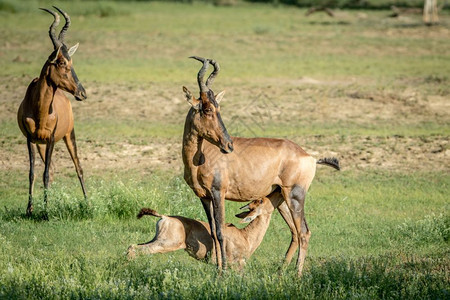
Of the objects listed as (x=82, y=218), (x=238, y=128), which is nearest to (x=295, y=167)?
(x=82, y=218)

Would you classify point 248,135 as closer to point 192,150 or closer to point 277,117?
point 277,117

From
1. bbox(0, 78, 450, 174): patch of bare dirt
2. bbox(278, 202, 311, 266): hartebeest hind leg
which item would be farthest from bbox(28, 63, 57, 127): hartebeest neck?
bbox(278, 202, 311, 266): hartebeest hind leg

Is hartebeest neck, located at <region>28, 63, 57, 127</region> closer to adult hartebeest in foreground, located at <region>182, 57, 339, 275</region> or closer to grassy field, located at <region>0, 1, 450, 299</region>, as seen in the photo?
grassy field, located at <region>0, 1, 450, 299</region>

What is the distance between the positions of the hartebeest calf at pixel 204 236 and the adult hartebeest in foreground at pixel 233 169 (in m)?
0.19

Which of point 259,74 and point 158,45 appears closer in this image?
point 259,74

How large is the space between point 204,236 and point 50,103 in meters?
4.09

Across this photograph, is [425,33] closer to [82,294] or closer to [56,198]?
[56,198]

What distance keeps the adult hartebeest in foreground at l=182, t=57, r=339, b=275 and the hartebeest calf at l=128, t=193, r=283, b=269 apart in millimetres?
187

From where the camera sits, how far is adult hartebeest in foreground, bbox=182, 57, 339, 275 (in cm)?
968

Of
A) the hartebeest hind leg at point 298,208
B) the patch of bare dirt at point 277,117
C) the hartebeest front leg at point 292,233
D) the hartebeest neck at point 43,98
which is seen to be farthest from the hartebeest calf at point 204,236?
the patch of bare dirt at point 277,117

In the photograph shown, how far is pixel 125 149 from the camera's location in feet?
53.2

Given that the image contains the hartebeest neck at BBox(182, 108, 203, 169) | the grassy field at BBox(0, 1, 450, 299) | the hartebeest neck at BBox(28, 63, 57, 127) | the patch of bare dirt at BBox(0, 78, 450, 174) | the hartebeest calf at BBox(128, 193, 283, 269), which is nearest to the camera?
the grassy field at BBox(0, 1, 450, 299)

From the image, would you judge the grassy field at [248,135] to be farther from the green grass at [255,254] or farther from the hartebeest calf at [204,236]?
the hartebeest calf at [204,236]

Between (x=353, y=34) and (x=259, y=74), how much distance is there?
28.1 ft
